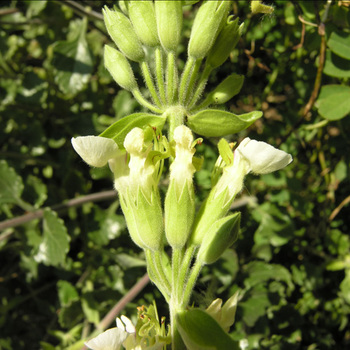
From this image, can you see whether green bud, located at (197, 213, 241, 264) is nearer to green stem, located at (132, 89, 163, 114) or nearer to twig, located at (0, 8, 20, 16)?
green stem, located at (132, 89, 163, 114)

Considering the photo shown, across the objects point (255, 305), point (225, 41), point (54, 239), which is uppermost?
point (225, 41)

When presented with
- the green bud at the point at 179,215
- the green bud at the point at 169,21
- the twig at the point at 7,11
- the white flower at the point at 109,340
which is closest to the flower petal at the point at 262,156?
the green bud at the point at 179,215

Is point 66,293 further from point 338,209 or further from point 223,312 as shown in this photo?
point 338,209

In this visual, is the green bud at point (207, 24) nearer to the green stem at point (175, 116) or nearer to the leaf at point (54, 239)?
the green stem at point (175, 116)

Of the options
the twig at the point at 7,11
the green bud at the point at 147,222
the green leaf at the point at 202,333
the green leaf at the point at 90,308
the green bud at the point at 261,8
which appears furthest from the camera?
the twig at the point at 7,11

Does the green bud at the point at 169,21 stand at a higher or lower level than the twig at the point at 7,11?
higher

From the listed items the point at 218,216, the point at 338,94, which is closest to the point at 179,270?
the point at 218,216

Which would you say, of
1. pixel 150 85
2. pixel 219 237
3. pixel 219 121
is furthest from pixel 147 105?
pixel 219 237

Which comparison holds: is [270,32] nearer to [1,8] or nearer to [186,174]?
[186,174]

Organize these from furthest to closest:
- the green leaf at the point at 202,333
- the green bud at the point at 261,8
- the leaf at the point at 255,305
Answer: the leaf at the point at 255,305, the green bud at the point at 261,8, the green leaf at the point at 202,333
